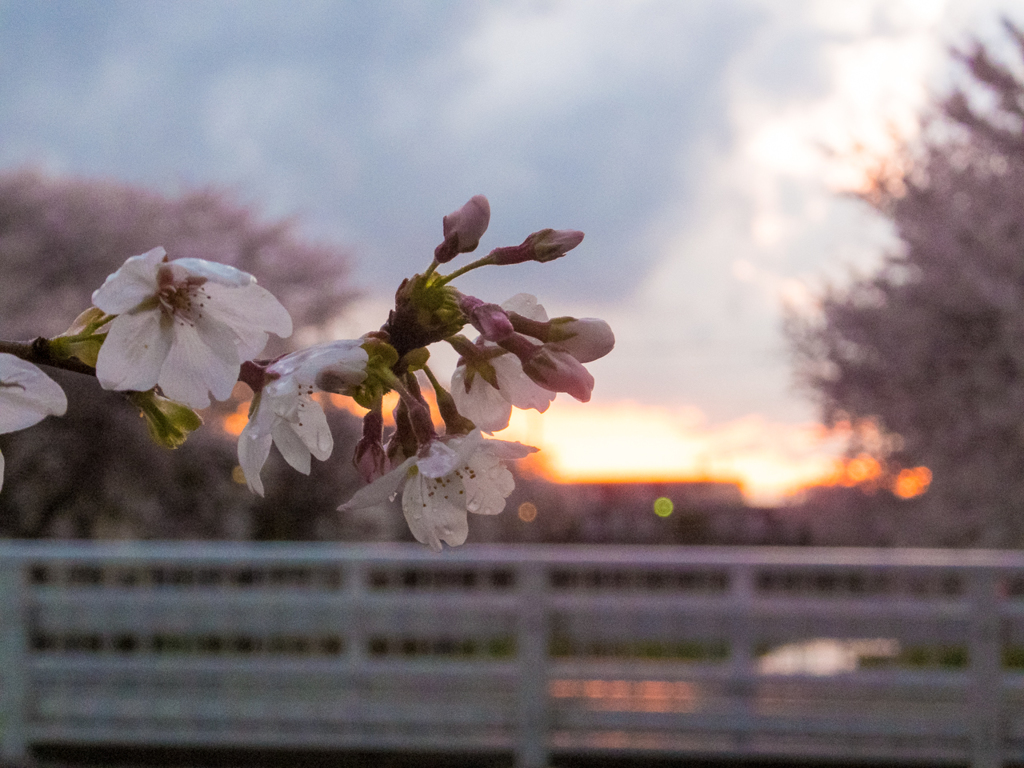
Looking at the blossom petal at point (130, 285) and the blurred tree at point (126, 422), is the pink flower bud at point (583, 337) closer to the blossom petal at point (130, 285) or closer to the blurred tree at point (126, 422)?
the blossom petal at point (130, 285)

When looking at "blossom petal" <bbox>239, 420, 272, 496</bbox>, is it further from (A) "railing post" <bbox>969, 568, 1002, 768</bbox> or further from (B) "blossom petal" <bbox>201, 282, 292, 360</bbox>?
(A) "railing post" <bbox>969, 568, 1002, 768</bbox>

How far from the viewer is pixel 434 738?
18.1ft

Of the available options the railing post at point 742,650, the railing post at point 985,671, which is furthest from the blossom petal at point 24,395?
the railing post at point 985,671

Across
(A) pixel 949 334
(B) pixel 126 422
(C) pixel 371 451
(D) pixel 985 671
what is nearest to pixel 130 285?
(C) pixel 371 451

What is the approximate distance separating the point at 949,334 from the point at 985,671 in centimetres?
512

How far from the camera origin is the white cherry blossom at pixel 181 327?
478 millimetres

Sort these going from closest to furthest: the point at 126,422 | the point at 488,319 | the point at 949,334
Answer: the point at 488,319 → the point at 949,334 → the point at 126,422

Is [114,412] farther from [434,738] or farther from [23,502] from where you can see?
[434,738]

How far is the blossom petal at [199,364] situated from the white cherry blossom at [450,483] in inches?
3.6

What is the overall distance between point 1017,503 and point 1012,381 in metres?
1.12

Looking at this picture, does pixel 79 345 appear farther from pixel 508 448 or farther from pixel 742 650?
pixel 742 650

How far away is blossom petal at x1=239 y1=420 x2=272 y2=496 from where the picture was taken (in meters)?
0.48

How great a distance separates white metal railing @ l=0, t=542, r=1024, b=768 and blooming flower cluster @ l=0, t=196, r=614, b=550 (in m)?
5.12

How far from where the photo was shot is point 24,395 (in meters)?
0.49
